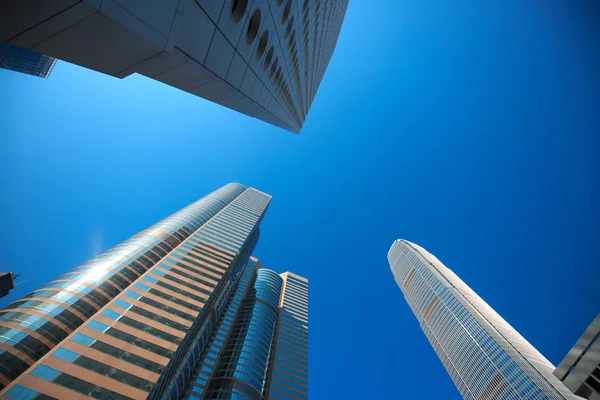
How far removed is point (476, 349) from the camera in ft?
467

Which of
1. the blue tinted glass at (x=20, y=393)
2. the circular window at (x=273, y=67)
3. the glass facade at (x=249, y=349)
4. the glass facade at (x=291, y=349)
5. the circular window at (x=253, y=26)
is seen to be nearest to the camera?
the circular window at (x=253, y=26)

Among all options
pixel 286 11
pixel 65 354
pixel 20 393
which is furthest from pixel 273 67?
pixel 65 354

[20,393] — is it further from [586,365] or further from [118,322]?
[586,365]

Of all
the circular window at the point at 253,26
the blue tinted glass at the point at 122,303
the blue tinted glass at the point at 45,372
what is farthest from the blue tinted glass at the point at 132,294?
the circular window at the point at 253,26

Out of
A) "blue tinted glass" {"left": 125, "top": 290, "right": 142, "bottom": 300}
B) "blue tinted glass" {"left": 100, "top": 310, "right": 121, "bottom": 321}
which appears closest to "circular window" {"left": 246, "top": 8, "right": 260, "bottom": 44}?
"blue tinted glass" {"left": 100, "top": 310, "right": 121, "bottom": 321}

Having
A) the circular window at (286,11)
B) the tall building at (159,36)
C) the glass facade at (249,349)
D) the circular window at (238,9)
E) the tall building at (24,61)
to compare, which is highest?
the circular window at (286,11)

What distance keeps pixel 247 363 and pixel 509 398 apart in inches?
4411

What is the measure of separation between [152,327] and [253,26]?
55494 millimetres

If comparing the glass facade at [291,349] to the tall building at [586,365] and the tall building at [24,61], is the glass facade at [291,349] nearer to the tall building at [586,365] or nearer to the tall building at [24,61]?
the tall building at [586,365]

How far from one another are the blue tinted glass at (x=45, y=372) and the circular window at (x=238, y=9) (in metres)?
50.2

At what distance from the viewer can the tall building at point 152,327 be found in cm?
4006

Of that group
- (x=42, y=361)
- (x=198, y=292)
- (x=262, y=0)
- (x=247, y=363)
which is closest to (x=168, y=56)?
(x=262, y=0)

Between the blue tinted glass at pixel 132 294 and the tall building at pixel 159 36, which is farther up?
the tall building at pixel 159 36

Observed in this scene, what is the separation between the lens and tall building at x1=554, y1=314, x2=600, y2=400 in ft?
62.8
